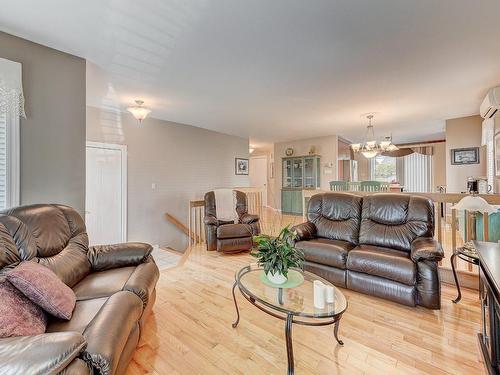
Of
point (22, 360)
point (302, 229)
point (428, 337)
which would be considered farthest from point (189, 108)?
point (428, 337)

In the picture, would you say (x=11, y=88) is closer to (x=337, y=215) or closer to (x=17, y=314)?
(x=17, y=314)

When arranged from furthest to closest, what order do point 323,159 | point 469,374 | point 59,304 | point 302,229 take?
point 323,159 → point 302,229 → point 469,374 → point 59,304

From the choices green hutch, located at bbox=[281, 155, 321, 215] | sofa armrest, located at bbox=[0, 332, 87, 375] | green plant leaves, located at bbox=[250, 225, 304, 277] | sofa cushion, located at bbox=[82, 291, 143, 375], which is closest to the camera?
sofa armrest, located at bbox=[0, 332, 87, 375]

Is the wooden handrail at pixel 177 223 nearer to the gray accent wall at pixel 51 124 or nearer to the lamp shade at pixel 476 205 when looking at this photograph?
the gray accent wall at pixel 51 124

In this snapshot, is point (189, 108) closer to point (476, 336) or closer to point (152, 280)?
point (152, 280)

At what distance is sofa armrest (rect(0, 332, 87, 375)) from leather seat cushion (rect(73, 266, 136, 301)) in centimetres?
72

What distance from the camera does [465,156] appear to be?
5.09m

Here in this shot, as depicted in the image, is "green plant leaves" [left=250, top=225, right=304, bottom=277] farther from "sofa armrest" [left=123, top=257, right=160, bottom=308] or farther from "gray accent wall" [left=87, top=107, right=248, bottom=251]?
"gray accent wall" [left=87, top=107, right=248, bottom=251]

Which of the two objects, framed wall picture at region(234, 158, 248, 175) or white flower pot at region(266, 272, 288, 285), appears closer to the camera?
white flower pot at region(266, 272, 288, 285)

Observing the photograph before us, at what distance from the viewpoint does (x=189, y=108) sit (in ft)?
14.1

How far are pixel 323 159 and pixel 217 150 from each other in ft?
→ 9.90

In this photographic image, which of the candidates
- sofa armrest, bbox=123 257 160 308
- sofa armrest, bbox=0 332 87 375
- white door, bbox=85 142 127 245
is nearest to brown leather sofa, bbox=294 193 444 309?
sofa armrest, bbox=123 257 160 308

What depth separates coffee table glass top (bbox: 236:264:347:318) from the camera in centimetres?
151

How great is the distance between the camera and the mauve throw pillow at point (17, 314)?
1.11 meters
